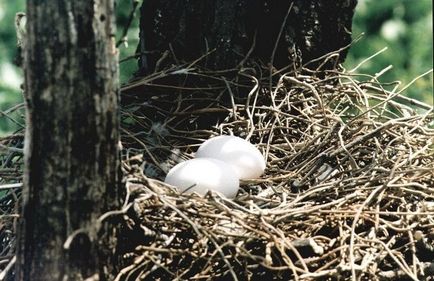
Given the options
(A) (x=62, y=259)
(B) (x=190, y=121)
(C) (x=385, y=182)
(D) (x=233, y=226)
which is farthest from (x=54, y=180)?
(B) (x=190, y=121)

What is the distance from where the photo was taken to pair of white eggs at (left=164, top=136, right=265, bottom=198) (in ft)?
6.70

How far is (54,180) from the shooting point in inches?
62.2

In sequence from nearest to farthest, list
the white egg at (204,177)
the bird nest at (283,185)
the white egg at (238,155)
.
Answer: the bird nest at (283,185) → the white egg at (204,177) → the white egg at (238,155)

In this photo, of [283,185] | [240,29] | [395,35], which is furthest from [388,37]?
[283,185]

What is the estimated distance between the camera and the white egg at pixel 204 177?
2039 mm

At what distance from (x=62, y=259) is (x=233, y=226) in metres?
0.36

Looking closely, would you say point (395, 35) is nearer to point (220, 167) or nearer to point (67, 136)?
point (220, 167)

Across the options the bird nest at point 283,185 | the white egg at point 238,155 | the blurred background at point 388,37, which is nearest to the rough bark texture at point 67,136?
the bird nest at point 283,185

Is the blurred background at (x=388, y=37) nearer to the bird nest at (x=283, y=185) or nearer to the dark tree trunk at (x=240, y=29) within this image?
the dark tree trunk at (x=240, y=29)

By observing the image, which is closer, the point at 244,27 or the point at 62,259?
the point at 62,259

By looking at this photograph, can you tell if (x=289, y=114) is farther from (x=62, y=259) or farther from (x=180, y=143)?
(x=62, y=259)

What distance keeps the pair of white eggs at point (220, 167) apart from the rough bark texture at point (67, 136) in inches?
13.8

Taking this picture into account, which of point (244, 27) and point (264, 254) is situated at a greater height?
point (244, 27)

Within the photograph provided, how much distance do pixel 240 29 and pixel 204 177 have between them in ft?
2.04
